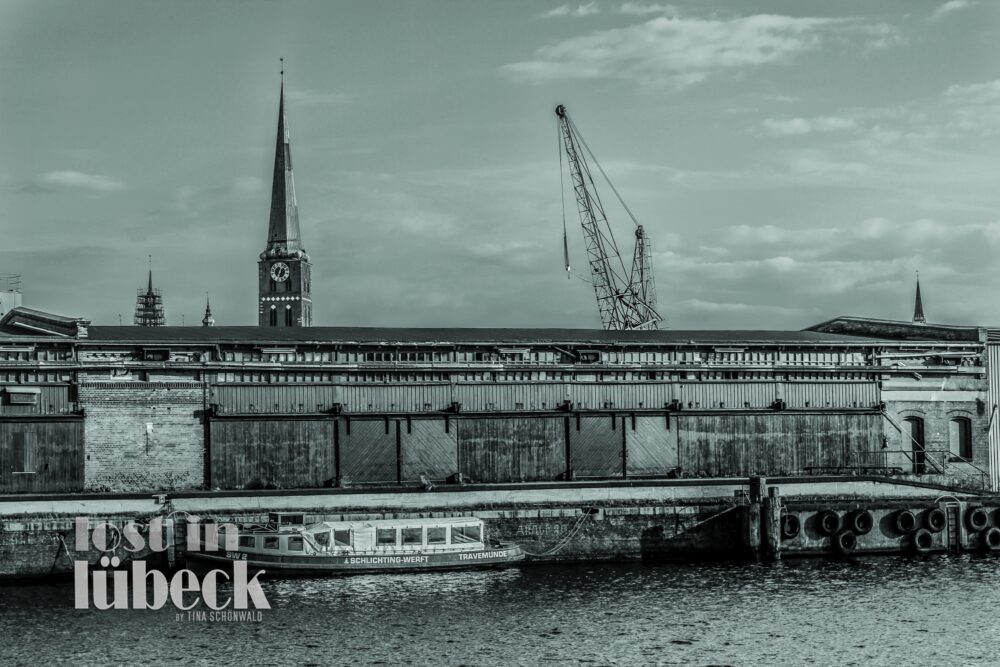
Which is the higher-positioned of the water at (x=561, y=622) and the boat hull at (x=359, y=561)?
the boat hull at (x=359, y=561)

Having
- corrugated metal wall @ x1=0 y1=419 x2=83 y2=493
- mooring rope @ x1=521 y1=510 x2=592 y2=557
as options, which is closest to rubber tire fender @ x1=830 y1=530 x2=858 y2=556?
mooring rope @ x1=521 y1=510 x2=592 y2=557

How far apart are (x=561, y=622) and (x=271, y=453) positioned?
2185cm

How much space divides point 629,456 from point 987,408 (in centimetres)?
2088

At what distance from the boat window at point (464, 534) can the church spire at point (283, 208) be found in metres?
92.9

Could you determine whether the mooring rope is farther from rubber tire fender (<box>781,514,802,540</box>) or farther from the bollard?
rubber tire fender (<box>781,514,802,540</box>)

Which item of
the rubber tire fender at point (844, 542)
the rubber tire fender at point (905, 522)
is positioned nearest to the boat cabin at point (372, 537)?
the rubber tire fender at point (844, 542)

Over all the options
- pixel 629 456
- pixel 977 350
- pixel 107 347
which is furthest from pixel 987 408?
pixel 107 347

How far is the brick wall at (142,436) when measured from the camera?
2420 inches

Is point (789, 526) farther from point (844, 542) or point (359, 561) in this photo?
point (359, 561)

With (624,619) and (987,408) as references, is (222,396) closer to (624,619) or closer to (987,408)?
(624,619)

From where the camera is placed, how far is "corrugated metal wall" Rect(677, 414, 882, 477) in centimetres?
6812

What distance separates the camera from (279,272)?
146875 mm

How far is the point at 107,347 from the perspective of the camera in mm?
62781

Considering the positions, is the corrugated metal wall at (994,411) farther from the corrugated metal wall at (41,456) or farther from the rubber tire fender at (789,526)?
the corrugated metal wall at (41,456)
